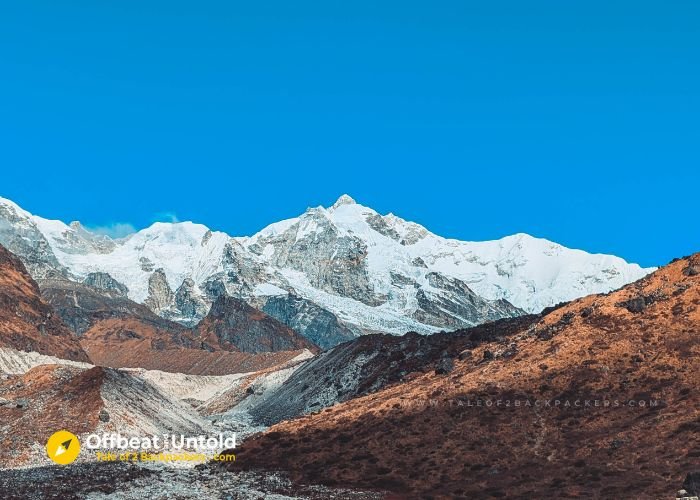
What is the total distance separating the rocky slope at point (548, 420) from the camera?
72312mm

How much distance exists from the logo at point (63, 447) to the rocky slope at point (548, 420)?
1919 cm

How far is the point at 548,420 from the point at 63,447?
54.4 meters

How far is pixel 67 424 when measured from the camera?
10538 cm

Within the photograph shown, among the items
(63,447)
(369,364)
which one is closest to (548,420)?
(63,447)

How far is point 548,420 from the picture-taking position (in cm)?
8538

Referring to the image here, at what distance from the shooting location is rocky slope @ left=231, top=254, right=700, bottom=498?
72312mm

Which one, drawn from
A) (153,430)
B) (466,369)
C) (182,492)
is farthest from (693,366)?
(153,430)

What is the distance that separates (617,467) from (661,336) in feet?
85.1

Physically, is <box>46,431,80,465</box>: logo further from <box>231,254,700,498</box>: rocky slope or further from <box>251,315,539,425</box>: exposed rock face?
<box>251,315,539,425</box>: exposed rock face

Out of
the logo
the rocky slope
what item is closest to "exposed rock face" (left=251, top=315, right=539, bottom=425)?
the rocky slope

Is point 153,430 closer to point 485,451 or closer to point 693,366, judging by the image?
point 485,451

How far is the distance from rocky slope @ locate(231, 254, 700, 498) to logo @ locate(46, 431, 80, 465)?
19.2 meters

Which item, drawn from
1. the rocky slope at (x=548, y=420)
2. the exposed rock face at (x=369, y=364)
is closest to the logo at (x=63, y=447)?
the rocky slope at (x=548, y=420)

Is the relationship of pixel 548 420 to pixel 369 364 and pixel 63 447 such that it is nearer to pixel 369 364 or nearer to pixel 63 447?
pixel 63 447
